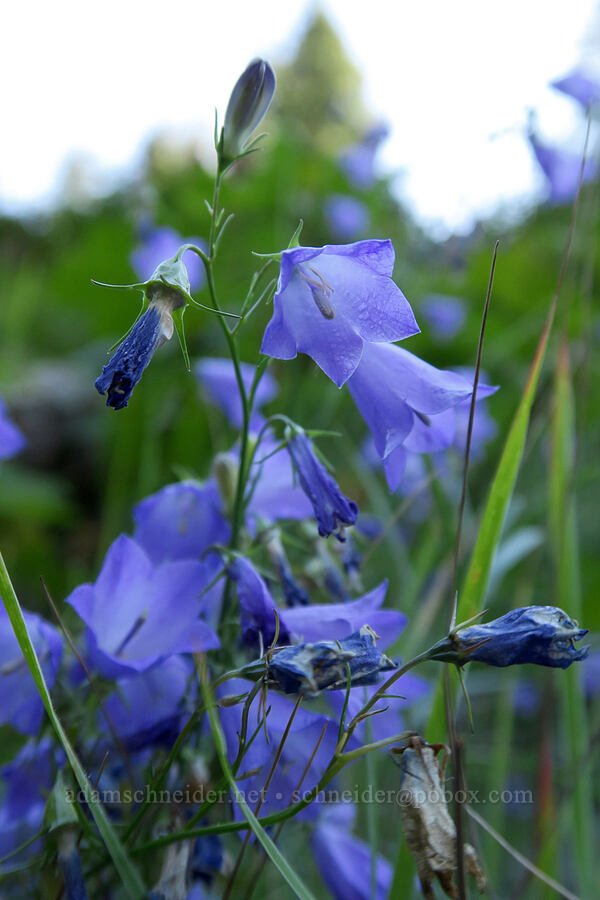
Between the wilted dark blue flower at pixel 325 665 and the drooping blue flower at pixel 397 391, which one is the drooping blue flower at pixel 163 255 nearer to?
the drooping blue flower at pixel 397 391

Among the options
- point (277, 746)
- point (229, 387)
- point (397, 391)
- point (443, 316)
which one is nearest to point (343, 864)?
point (277, 746)

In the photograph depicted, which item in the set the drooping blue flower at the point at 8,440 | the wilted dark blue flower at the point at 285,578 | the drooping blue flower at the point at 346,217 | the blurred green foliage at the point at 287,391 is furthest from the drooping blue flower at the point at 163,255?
the drooping blue flower at the point at 346,217

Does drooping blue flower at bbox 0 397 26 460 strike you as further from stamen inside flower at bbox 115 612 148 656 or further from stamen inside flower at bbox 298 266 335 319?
stamen inside flower at bbox 298 266 335 319

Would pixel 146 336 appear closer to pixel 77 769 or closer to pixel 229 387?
pixel 77 769

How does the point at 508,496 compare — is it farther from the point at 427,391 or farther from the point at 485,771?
the point at 485,771

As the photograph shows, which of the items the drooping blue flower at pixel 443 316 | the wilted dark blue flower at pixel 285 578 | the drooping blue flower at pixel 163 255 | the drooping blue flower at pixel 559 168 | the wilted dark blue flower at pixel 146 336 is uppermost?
the drooping blue flower at pixel 443 316

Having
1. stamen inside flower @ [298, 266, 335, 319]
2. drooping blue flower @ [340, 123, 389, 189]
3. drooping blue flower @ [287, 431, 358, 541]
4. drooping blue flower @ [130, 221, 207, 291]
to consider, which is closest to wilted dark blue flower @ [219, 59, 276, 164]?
stamen inside flower @ [298, 266, 335, 319]
